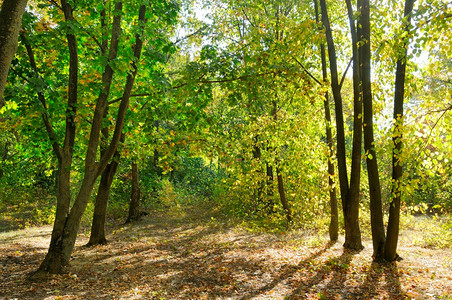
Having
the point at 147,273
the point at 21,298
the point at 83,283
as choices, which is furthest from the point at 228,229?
the point at 21,298

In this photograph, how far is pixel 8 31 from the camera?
9.05 ft

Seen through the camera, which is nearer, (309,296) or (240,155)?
(309,296)

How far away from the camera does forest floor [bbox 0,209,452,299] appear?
219 inches

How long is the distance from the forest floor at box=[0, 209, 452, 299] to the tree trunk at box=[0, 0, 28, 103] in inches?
159

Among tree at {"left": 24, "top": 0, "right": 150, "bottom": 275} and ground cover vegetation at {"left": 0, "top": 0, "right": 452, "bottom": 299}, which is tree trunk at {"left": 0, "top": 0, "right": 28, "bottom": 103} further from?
tree at {"left": 24, "top": 0, "right": 150, "bottom": 275}

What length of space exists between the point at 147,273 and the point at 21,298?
2.34 metres

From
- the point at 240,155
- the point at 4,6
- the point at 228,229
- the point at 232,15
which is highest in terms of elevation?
the point at 232,15

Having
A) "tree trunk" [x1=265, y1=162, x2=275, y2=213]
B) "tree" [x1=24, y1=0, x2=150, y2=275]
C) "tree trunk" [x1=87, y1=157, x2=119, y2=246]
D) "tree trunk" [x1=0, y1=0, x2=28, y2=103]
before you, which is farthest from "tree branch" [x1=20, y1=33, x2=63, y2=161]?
"tree trunk" [x1=265, y1=162, x2=275, y2=213]

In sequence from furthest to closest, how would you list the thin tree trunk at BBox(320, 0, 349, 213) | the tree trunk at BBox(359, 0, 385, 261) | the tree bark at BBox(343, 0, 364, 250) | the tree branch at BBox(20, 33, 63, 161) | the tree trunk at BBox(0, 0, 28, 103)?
the thin tree trunk at BBox(320, 0, 349, 213) → the tree bark at BBox(343, 0, 364, 250) → the tree trunk at BBox(359, 0, 385, 261) → the tree branch at BBox(20, 33, 63, 161) → the tree trunk at BBox(0, 0, 28, 103)

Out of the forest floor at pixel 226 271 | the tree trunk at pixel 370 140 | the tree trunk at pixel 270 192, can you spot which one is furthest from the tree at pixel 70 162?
the tree trunk at pixel 270 192

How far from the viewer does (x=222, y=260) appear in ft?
25.5

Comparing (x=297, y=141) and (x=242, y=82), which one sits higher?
(x=242, y=82)

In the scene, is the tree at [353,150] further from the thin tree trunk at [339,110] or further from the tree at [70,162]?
the tree at [70,162]

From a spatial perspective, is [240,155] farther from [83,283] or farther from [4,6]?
[4,6]
